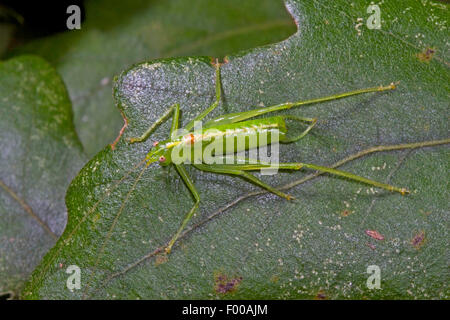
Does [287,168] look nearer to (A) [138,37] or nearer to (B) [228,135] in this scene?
(B) [228,135]

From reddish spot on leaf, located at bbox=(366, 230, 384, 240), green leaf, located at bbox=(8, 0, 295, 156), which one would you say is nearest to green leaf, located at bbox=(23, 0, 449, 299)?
reddish spot on leaf, located at bbox=(366, 230, 384, 240)

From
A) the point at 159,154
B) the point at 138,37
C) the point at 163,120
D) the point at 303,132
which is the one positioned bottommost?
the point at 159,154

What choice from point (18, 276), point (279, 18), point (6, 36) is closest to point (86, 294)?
point (18, 276)

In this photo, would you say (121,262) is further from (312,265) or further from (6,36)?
(6,36)

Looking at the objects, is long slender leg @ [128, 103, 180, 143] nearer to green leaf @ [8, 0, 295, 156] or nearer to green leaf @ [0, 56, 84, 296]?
green leaf @ [0, 56, 84, 296]

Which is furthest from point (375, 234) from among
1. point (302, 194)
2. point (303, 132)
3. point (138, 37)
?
point (138, 37)

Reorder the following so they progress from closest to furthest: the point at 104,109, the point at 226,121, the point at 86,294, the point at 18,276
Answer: the point at 86,294 < the point at 226,121 < the point at 18,276 < the point at 104,109

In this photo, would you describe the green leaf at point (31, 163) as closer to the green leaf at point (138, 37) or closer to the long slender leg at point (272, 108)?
the green leaf at point (138, 37)

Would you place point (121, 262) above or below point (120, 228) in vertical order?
below
